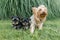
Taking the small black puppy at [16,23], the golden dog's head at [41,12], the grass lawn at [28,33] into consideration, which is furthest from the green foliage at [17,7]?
the golden dog's head at [41,12]

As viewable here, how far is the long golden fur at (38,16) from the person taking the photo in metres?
6.74

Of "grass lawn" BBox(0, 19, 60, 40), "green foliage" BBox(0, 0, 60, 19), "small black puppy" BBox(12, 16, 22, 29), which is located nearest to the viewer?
"grass lawn" BBox(0, 19, 60, 40)

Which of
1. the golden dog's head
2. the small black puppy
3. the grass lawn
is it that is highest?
the golden dog's head

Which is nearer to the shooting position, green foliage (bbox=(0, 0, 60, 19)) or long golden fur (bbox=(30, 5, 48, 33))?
long golden fur (bbox=(30, 5, 48, 33))

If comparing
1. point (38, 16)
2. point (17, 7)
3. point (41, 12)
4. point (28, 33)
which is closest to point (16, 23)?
point (28, 33)

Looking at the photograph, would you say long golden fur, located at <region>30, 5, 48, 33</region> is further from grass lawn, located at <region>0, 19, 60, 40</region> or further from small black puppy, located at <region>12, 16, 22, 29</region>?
small black puppy, located at <region>12, 16, 22, 29</region>

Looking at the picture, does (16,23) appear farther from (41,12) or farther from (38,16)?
(41,12)

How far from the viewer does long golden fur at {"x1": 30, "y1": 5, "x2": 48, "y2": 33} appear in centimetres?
674

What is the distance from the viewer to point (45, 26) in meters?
7.59

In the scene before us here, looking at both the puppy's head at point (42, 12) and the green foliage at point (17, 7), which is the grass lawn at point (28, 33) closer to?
the puppy's head at point (42, 12)

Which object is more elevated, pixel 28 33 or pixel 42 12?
pixel 42 12

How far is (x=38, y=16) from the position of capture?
690 centimetres

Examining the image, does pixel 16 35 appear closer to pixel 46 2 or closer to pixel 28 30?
pixel 28 30

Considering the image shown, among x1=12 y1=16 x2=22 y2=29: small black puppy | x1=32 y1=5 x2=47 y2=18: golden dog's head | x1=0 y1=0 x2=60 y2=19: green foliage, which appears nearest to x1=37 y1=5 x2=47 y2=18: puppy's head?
x1=32 y1=5 x2=47 y2=18: golden dog's head
